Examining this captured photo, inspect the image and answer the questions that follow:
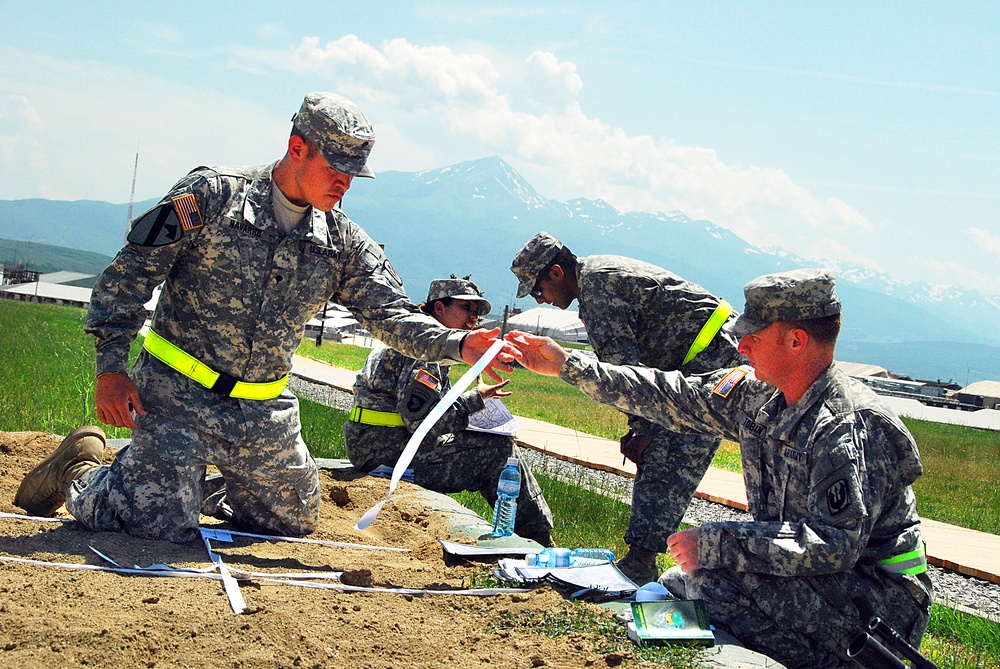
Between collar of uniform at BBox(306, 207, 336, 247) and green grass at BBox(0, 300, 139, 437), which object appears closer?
collar of uniform at BBox(306, 207, 336, 247)

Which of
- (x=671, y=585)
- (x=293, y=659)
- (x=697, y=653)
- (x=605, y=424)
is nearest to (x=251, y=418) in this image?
(x=293, y=659)

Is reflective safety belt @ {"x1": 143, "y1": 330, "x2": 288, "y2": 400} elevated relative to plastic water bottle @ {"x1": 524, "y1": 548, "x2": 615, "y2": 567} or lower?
elevated

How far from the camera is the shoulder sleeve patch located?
4.26 m

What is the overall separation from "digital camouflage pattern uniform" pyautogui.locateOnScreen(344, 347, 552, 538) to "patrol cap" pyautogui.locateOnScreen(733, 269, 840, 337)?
2907 millimetres

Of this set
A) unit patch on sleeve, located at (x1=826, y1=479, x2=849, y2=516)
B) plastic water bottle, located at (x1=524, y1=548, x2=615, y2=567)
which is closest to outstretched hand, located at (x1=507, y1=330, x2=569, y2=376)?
plastic water bottle, located at (x1=524, y1=548, x2=615, y2=567)

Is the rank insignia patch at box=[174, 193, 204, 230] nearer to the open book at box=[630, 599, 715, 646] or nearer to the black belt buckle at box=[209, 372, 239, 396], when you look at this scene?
the black belt buckle at box=[209, 372, 239, 396]

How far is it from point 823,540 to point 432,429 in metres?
3.60

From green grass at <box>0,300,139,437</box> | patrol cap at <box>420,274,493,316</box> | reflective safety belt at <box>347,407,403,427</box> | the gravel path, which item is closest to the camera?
the gravel path

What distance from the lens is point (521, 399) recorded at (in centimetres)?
2414

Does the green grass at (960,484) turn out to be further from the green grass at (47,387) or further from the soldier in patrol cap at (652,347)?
the green grass at (47,387)

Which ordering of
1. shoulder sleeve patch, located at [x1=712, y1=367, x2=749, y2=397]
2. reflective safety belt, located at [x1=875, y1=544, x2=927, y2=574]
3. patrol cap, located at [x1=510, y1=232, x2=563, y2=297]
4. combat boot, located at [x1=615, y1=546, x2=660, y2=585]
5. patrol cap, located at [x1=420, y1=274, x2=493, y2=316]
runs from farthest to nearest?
1. patrol cap, located at [x1=420, y1=274, x2=493, y2=316]
2. patrol cap, located at [x1=510, y1=232, x2=563, y2=297]
3. combat boot, located at [x1=615, y1=546, x2=660, y2=585]
4. shoulder sleeve patch, located at [x1=712, y1=367, x2=749, y2=397]
5. reflective safety belt, located at [x1=875, y1=544, x2=927, y2=574]

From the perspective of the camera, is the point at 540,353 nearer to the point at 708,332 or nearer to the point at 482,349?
the point at 482,349

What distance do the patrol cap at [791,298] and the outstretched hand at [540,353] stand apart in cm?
108

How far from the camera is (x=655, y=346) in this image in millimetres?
5949
